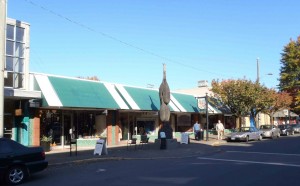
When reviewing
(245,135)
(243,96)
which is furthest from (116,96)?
(243,96)

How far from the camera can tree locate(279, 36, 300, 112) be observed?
61.4 meters

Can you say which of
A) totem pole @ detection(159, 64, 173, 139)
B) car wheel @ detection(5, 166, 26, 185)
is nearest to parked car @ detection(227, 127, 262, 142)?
totem pole @ detection(159, 64, 173, 139)

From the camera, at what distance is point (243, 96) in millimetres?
37938

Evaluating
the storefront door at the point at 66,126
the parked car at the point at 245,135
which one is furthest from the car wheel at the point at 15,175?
the parked car at the point at 245,135

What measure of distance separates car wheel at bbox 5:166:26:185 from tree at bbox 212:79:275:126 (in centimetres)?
2938

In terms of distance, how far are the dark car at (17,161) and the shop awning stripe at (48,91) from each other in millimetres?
8280

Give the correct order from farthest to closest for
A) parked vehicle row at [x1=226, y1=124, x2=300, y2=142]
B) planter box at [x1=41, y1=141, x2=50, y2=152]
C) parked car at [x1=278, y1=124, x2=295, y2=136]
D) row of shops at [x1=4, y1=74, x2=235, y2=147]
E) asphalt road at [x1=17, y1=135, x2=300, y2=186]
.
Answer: parked car at [x1=278, y1=124, x2=295, y2=136], parked vehicle row at [x1=226, y1=124, x2=300, y2=142], planter box at [x1=41, y1=141, x2=50, y2=152], row of shops at [x1=4, y1=74, x2=235, y2=147], asphalt road at [x1=17, y1=135, x2=300, y2=186]

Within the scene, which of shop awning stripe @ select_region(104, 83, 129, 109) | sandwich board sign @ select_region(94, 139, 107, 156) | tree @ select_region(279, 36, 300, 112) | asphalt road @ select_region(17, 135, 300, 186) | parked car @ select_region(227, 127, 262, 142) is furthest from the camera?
tree @ select_region(279, 36, 300, 112)

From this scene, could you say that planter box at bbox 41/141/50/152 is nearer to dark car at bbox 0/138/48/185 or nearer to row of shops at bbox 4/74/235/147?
row of shops at bbox 4/74/235/147

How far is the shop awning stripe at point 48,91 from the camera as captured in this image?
66.8 ft

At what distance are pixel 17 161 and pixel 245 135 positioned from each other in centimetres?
2235

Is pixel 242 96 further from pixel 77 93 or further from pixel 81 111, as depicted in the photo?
pixel 77 93

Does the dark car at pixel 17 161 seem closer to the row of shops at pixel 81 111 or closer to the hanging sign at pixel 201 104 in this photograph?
the row of shops at pixel 81 111

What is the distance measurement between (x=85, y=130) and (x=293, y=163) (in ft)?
48.4
